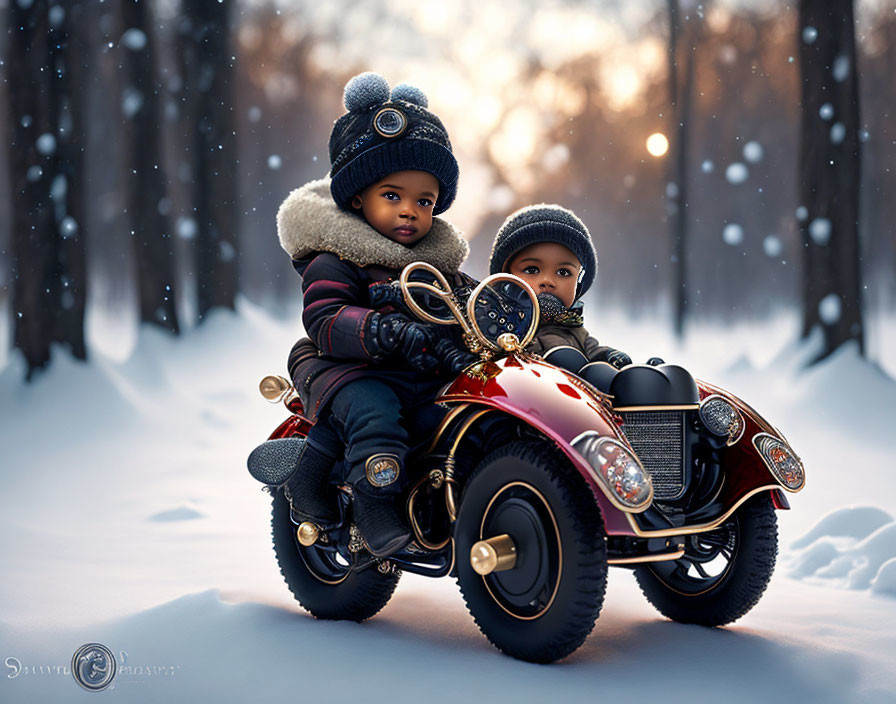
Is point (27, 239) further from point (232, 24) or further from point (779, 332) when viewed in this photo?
point (779, 332)

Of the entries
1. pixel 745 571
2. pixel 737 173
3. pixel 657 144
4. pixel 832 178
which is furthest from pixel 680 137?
pixel 745 571

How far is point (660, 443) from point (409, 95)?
4.81 feet

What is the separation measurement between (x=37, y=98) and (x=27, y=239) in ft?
3.62

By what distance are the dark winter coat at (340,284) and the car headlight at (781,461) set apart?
107 centimetres

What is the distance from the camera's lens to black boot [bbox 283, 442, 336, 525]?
2.89 m

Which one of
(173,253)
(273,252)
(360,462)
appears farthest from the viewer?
(273,252)

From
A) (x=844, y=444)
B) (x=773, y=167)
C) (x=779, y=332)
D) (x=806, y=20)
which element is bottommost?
(x=844, y=444)

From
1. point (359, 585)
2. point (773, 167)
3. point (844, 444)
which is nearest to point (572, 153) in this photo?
point (773, 167)

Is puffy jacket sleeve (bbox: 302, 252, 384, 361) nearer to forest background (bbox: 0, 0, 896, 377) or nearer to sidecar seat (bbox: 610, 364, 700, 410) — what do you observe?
sidecar seat (bbox: 610, 364, 700, 410)

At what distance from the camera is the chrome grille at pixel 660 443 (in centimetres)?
252

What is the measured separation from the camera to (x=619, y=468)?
2180 mm

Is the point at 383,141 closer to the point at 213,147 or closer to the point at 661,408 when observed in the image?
the point at 661,408

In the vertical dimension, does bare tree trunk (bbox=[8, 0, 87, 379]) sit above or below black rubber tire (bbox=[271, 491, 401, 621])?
above

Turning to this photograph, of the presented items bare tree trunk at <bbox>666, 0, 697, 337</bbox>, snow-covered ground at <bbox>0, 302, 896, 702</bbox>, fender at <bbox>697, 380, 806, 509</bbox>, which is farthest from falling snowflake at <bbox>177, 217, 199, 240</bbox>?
fender at <bbox>697, 380, 806, 509</bbox>
